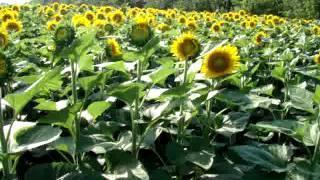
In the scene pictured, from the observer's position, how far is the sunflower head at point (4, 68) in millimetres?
1631

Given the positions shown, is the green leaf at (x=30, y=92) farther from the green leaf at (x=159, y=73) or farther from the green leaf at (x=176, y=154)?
the green leaf at (x=176, y=154)

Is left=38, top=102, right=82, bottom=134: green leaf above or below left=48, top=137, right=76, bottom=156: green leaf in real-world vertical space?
above

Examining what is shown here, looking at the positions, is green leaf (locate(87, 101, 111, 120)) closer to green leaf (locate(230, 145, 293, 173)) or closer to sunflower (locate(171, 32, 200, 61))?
green leaf (locate(230, 145, 293, 173))

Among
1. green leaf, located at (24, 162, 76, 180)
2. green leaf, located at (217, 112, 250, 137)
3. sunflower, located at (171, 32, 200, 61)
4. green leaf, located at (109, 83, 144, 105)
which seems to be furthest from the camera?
sunflower, located at (171, 32, 200, 61)

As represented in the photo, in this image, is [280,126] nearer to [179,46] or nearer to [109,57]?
[179,46]

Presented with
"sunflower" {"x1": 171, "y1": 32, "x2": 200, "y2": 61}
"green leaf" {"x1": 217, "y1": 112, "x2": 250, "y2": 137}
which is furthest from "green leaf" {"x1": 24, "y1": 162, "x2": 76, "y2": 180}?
"sunflower" {"x1": 171, "y1": 32, "x2": 200, "y2": 61}

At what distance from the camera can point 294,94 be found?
5.74 feet

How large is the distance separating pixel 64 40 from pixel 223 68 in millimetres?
691

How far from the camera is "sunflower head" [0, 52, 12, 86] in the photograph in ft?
5.35

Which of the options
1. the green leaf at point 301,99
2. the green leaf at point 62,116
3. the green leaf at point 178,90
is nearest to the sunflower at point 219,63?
the green leaf at point 301,99

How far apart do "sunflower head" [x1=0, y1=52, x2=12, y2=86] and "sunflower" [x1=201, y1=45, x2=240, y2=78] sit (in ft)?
2.38

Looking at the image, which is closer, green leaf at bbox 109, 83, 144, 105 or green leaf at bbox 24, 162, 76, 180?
green leaf at bbox 24, 162, 76, 180

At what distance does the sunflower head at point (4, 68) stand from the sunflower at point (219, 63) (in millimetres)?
724

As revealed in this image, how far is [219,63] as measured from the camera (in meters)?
2.02
